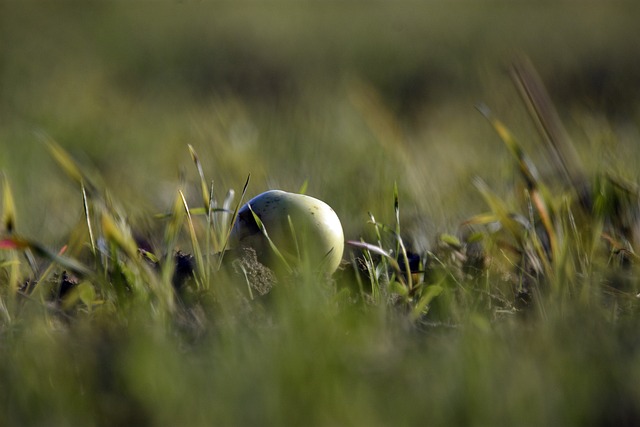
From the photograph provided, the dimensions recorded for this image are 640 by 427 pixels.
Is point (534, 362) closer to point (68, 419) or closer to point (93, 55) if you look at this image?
point (68, 419)

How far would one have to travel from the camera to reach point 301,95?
5.97 metres

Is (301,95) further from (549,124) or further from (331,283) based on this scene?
(331,283)

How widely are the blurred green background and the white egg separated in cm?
33

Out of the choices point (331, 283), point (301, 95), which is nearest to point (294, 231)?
point (331, 283)

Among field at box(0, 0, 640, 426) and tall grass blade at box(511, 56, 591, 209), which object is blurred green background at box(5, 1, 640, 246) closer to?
field at box(0, 0, 640, 426)

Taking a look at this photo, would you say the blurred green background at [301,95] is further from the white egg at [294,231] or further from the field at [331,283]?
the white egg at [294,231]

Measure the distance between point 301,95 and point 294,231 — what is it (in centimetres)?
410

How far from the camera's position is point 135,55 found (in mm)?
7195

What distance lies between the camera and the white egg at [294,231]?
6.45 ft

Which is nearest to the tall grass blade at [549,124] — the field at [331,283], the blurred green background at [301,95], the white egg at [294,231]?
the field at [331,283]

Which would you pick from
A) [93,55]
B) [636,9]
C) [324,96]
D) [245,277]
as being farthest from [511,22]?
[245,277]

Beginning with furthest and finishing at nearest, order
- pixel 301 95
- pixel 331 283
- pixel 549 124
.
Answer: pixel 301 95
pixel 549 124
pixel 331 283

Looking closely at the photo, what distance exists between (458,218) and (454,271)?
447mm

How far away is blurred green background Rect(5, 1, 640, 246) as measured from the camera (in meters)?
3.02
